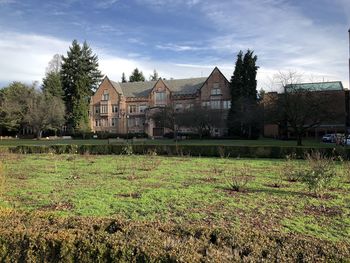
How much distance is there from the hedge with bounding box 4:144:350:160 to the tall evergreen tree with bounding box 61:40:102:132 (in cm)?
4378

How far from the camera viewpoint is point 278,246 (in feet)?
12.0

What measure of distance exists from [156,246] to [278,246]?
126 centimetres

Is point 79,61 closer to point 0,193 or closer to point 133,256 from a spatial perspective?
point 0,193

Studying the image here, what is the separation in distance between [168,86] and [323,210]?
70.1 m

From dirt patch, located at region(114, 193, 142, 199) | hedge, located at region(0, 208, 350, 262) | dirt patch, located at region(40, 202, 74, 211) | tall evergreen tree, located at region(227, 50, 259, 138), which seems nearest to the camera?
hedge, located at region(0, 208, 350, 262)

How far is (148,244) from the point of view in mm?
3768

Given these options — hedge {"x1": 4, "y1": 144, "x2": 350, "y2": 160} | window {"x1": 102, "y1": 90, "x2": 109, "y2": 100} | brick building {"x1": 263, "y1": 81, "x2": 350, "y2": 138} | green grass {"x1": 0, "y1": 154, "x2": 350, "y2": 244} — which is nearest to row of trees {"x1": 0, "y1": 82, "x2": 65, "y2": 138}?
window {"x1": 102, "y1": 90, "x2": 109, "y2": 100}

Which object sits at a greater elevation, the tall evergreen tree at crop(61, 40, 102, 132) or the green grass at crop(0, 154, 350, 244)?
the tall evergreen tree at crop(61, 40, 102, 132)

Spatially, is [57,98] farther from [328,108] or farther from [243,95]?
[328,108]

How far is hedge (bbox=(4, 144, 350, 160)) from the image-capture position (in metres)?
22.1

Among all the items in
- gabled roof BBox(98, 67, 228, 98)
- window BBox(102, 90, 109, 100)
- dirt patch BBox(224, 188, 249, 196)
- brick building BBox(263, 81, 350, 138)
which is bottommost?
dirt patch BBox(224, 188, 249, 196)

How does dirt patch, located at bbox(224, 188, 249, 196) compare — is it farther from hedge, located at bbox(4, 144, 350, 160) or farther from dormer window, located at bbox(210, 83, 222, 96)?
dormer window, located at bbox(210, 83, 222, 96)

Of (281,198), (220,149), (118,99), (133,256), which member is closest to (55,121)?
(118,99)

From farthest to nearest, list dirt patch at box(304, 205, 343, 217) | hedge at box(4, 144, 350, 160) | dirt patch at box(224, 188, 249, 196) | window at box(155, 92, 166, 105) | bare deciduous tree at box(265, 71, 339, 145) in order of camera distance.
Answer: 1. window at box(155, 92, 166, 105)
2. bare deciduous tree at box(265, 71, 339, 145)
3. hedge at box(4, 144, 350, 160)
4. dirt patch at box(224, 188, 249, 196)
5. dirt patch at box(304, 205, 343, 217)
